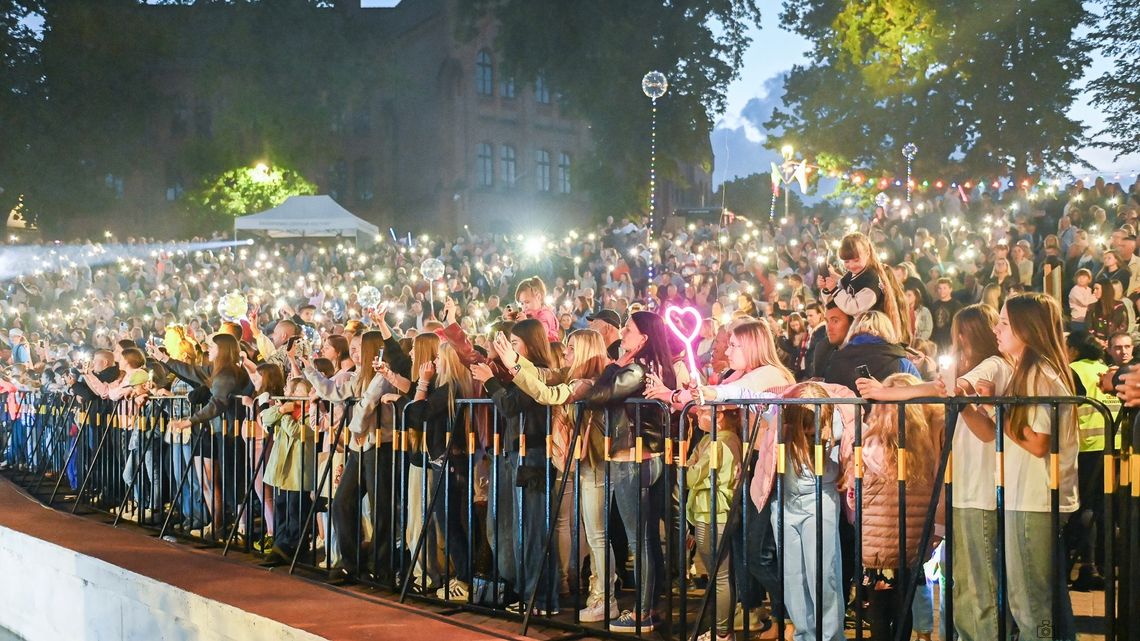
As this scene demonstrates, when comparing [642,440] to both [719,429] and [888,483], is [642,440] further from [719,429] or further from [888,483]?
[888,483]

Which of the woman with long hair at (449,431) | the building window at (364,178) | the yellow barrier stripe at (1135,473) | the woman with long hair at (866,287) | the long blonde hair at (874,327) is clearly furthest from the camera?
the building window at (364,178)

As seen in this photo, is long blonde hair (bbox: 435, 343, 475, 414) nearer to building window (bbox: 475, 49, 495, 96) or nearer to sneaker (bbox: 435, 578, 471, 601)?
sneaker (bbox: 435, 578, 471, 601)

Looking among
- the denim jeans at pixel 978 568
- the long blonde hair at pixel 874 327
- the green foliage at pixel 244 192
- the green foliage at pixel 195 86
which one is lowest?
the denim jeans at pixel 978 568

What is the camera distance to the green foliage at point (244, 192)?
5166 centimetres

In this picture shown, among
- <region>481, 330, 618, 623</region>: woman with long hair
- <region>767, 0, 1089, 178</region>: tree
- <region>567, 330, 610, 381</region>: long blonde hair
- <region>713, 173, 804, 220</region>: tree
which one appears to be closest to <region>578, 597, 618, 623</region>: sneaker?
<region>481, 330, 618, 623</region>: woman with long hair

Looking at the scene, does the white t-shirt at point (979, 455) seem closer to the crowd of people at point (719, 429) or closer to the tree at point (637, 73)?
the crowd of people at point (719, 429)

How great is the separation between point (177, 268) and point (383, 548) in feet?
81.1

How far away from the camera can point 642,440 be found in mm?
6824

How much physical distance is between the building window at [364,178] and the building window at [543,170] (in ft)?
28.4

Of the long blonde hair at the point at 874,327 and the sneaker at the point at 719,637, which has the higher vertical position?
the long blonde hair at the point at 874,327

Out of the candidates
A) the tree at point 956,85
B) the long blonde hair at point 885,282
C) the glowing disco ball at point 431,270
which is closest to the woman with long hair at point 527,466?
the long blonde hair at point 885,282

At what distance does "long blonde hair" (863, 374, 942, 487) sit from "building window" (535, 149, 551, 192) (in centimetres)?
5470

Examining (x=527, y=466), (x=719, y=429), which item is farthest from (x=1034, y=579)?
(x=527, y=466)

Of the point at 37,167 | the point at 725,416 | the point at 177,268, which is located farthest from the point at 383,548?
the point at 37,167
